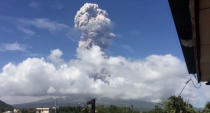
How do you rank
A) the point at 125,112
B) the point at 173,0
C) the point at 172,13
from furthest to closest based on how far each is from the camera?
the point at 125,112 → the point at 172,13 → the point at 173,0

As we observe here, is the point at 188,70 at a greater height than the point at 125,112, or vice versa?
the point at 188,70

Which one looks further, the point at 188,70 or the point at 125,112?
the point at 125,112

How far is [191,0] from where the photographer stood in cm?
303

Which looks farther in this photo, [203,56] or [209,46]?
[203,56]

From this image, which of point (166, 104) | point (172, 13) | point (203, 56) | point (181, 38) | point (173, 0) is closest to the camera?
point (173, 0)

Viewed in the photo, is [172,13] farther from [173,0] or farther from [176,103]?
[176,103]

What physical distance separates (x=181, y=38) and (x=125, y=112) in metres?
110

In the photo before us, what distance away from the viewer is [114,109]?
4695 inches

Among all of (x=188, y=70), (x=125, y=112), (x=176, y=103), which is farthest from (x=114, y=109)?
(x=188, y=70)

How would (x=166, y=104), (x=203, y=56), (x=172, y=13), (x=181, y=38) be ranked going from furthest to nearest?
(x=166, y=104), (x=203, y=56), (x=181, y=38), (x=172, y=13)

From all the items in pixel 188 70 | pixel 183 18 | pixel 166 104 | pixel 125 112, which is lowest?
pixel 125 112

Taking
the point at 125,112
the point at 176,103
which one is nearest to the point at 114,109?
the point at 125,112

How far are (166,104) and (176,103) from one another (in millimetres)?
1363

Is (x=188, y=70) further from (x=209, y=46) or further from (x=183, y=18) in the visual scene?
(x=183, y=18)
